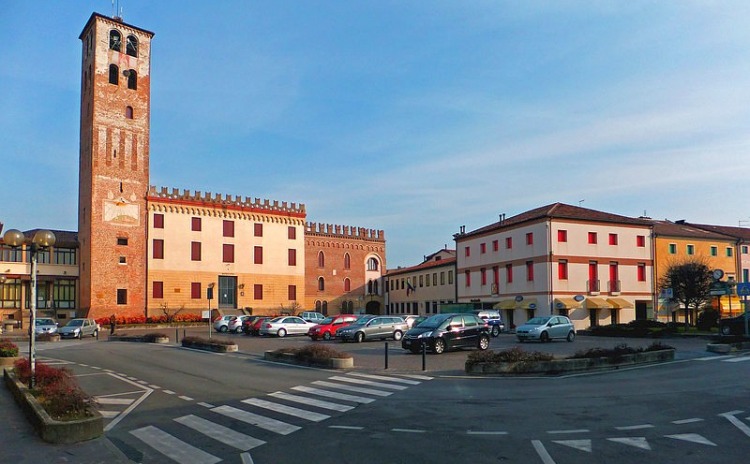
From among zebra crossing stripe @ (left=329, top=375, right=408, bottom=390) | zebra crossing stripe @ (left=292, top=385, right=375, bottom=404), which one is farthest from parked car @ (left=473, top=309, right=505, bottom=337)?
zebra crossing stripe @ (left=292, top=385, right=375, bottom=404)

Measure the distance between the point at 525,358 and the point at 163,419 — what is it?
1041 centimetres

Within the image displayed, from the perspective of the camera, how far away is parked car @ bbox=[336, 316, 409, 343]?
107ft

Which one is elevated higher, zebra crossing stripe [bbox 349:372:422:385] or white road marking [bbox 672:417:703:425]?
white road marking [bbox 672:417:703:425]

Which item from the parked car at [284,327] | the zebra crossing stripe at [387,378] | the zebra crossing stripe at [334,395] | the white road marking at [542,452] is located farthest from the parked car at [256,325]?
the white road marking at [542,452]

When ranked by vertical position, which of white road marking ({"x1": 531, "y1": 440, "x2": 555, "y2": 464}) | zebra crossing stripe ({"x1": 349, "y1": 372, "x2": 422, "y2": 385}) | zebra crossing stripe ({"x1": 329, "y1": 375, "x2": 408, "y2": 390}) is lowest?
zebra crossing stripe ({"x1": 349, "y1": 372, "x2": 422, "y2": 385})

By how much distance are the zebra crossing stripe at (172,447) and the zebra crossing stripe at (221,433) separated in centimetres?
49

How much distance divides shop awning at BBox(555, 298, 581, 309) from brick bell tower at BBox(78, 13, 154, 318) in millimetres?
38363

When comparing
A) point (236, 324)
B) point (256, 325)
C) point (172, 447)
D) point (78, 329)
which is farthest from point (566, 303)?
point (172, 447)

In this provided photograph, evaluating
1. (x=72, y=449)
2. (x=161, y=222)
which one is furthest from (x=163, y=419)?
(x=161, y=222)

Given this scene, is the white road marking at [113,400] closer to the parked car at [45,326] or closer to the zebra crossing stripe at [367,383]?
the zebra crossing stripe at [367,383]

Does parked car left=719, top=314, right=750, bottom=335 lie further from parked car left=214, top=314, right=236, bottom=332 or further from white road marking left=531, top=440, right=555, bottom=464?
parked car left=214, top=314, right=236, bottom=332

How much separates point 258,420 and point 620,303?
4713 cm

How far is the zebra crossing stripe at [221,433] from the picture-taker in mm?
8943

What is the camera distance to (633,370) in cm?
1806
